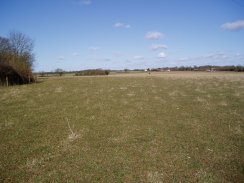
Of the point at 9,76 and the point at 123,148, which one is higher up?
the point at 9,76

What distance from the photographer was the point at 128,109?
57.8 feet

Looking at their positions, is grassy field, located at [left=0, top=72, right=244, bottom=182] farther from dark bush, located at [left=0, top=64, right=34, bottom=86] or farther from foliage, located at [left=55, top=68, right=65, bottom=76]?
foliage, located at [left=55, top=68, right=65, bottom=76]

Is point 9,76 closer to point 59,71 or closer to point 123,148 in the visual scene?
point 123,148

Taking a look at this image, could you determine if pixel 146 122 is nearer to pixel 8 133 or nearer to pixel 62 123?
pixel 62 123

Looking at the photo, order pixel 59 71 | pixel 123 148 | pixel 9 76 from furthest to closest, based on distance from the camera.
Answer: pixel 59 71 → pixel 9 76 → pixel 123 148

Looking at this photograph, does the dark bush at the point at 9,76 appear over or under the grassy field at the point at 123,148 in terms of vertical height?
over

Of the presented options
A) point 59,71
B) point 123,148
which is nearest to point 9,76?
point 123,148

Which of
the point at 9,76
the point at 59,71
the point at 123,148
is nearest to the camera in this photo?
the point at 123,148

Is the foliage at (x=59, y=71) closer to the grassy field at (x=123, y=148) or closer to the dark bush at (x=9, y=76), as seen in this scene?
the dark bush at (x=9, y=76)

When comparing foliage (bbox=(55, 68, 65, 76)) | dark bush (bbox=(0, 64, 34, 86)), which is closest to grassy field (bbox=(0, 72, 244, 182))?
dark bush (bbox=(0, 64, 34, 86))

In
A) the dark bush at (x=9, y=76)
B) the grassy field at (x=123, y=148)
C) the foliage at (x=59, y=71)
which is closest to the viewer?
the grassy field at (x=123, y=148)

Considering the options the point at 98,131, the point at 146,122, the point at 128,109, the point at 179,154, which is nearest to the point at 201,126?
the point at 146,122

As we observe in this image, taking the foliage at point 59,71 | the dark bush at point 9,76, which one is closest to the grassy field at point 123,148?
the dark bush at point 9,76

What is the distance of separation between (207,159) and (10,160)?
652cm
